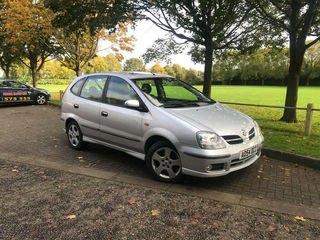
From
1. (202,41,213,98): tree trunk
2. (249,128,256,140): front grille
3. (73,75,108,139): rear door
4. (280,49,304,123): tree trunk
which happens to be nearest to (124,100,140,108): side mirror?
(73,75,108,139): rear door

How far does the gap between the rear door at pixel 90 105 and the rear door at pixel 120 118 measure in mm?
190

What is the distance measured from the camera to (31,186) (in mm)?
4027

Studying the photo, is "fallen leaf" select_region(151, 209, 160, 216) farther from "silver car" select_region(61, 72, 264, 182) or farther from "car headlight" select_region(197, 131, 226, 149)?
"car headlight" select_region(197, 131, 226, 149)

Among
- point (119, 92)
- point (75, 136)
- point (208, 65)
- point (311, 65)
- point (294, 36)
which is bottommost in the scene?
point (75, 136)

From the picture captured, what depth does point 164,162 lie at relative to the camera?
413cm

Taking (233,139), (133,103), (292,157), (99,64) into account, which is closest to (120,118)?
(133,103)

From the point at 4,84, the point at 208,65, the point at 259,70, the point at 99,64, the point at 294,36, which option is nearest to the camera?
the point at 294,36

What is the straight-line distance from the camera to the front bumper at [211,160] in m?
3.66

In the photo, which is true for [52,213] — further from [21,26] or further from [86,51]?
[86,51]

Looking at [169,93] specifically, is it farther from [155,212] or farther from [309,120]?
[309,120]

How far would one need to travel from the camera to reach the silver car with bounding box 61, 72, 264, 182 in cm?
375

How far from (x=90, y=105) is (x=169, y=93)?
163 centimetres

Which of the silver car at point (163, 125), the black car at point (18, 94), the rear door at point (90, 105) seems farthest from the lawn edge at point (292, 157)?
the black car at point (18, 94)

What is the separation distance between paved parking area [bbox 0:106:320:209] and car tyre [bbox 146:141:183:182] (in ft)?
0.63
